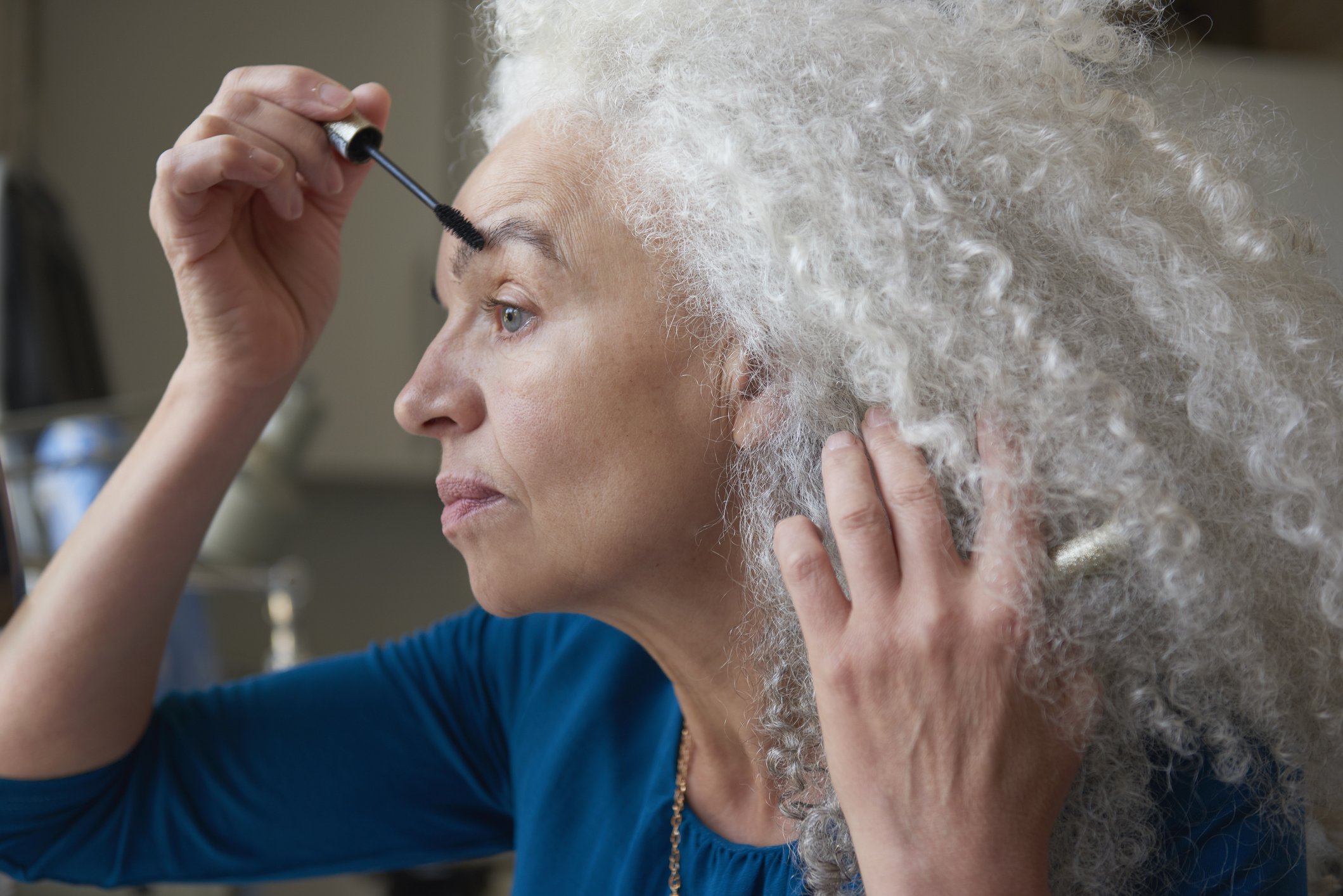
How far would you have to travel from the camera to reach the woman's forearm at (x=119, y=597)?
0.97 metres

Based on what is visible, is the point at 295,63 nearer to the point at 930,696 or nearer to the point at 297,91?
the point at 297,91

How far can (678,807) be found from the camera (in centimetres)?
93

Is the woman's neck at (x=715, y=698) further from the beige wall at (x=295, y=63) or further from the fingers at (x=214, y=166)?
the beige wall at (x=295, y=63)

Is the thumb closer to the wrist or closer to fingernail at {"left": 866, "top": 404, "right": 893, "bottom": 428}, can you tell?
the wrist

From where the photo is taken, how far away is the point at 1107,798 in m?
0.74

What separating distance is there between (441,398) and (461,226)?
0.46 feet

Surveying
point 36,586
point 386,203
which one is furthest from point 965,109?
point 386,203

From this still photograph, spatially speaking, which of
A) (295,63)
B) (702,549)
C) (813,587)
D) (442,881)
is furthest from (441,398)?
(295,63)

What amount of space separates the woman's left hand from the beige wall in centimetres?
201

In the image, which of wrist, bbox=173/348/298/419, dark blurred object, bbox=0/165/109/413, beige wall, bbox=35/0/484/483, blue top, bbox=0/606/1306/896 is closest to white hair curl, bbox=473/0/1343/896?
blue top, bbox=0/606/1306/896

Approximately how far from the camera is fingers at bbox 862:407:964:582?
68 cm

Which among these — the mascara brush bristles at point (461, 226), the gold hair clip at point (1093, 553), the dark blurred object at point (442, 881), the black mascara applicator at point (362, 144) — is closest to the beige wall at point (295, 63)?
the dark blurred object at point (442, 881)

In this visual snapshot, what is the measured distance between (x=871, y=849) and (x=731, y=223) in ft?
1.45

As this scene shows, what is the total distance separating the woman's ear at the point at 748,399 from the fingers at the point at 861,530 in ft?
0.32
